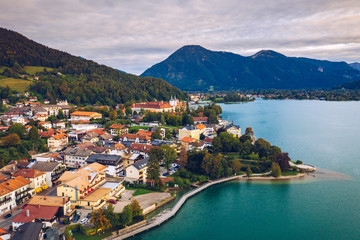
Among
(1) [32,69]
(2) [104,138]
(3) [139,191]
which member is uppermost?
(1) [32,69]

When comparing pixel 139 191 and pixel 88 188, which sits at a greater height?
pixel 88 188

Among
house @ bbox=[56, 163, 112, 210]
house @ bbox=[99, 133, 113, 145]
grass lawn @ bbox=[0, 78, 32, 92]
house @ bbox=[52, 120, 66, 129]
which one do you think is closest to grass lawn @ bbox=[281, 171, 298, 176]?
house @ bbox=[56, 163, 112, 210]

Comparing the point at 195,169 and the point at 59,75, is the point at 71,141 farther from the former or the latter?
the point at 59,75

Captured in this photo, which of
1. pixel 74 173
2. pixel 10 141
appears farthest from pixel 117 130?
pixel 74 173

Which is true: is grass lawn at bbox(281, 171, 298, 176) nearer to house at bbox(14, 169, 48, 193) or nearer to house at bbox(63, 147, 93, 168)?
house at bbox(63, 147, 93, 168)

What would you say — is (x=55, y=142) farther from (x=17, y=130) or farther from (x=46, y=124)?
(x=46, y=124)

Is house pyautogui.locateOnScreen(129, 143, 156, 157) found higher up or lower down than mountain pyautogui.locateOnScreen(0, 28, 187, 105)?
lower down

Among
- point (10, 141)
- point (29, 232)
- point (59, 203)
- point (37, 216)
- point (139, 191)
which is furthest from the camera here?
point (10, 141)
